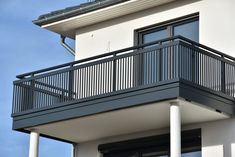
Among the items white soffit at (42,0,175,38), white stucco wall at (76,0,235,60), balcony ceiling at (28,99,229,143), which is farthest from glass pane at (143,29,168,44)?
balcony ceiling at (28,99,229,143)

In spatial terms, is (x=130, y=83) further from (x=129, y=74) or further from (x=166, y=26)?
(x=166, y=26)

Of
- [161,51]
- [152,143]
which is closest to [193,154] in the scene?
[152,143]

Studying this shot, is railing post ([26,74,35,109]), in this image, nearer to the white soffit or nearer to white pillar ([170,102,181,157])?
the white soffit

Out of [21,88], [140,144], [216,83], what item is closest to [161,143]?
[140,144]

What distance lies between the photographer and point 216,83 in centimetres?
1964

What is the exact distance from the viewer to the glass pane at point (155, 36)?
22125 mm

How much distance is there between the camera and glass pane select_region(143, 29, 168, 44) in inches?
871

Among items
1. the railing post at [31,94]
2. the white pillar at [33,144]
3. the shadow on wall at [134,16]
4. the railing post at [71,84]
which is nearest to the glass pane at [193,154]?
the railing post at [71,84]

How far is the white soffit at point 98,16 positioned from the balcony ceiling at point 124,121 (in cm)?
347

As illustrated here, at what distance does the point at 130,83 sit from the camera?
781 inches

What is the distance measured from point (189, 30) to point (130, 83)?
2.77m

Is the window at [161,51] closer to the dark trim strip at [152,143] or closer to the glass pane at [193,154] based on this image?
the dark trim strip at [152,143]

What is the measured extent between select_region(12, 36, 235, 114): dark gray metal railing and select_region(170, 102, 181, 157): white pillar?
76cm

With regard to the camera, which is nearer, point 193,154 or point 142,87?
point 142,87
